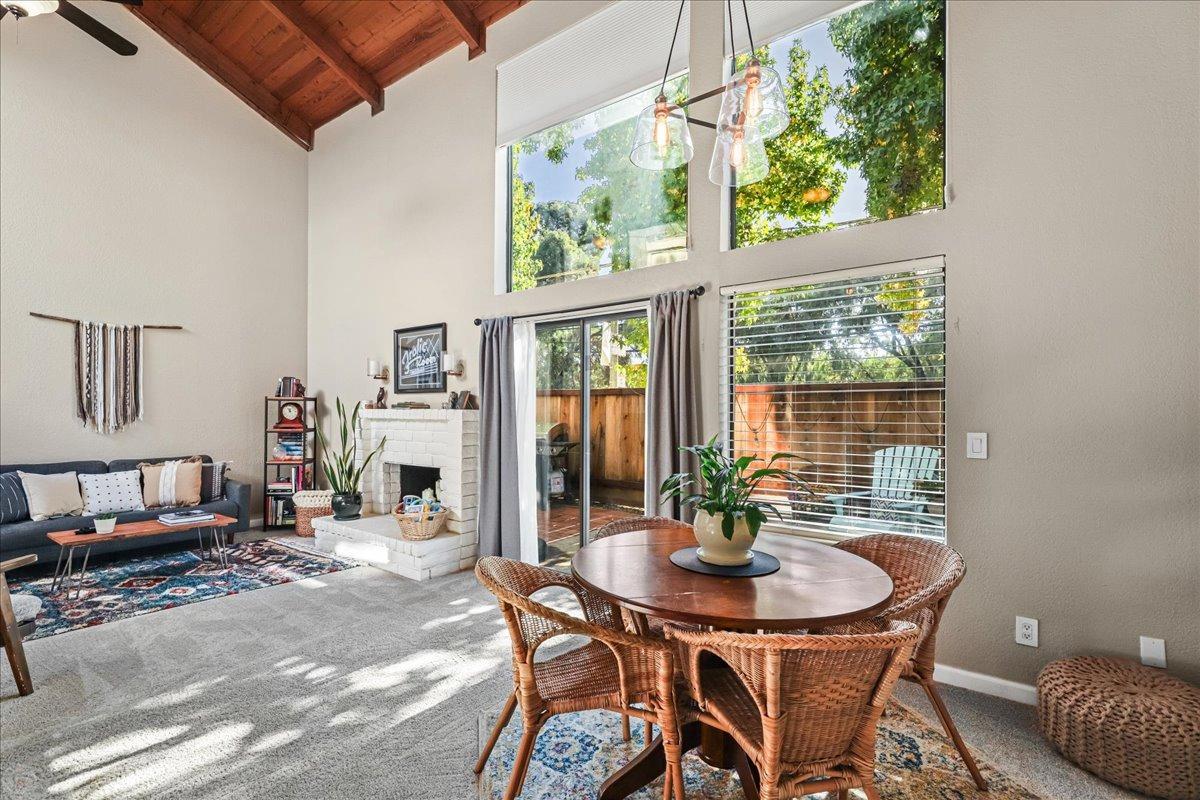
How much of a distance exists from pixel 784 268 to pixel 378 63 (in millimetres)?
4767

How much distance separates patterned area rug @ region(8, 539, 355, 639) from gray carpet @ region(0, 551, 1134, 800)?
0.27m

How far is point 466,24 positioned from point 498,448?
3527 millimetres

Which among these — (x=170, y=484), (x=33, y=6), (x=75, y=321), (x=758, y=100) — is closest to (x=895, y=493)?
(x=758, y=100)

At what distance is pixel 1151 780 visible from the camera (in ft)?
6.48

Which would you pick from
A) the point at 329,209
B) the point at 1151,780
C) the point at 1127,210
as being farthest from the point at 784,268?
the point at 329,209

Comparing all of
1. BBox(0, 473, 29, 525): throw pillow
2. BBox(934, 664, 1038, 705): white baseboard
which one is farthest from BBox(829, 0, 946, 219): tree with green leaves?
BBox(0, 473, 29, 525): throw pillow

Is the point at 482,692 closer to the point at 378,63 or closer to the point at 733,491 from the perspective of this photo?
the point at 733,491

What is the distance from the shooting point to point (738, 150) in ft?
6.81

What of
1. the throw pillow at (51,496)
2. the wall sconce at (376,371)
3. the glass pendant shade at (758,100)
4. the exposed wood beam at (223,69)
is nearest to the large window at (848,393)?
the glass pendant shade at (758,100)

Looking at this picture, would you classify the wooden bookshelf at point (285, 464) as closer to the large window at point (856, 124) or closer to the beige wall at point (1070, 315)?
the large window at point (856, 124)

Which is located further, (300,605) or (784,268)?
(300,605)

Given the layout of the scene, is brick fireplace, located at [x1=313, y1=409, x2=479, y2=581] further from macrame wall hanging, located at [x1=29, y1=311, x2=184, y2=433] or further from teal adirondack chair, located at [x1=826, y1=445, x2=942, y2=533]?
teal adirondack chair, located at [x1=826, y1=445, x2=942, y2=533]

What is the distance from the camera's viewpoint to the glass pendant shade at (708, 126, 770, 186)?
2051 millimetres

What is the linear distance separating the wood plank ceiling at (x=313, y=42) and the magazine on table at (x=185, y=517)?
4.20 metres
